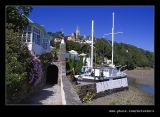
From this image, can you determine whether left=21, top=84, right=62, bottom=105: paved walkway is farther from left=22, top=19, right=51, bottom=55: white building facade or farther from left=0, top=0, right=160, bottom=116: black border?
left=22, top=19, right=51, bottom=55: white building facade

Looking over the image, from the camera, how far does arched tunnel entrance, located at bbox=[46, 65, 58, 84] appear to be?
67.8ft

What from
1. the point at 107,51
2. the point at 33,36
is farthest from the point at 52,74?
the point at 107,51

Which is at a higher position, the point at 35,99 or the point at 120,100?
the point at 35,99

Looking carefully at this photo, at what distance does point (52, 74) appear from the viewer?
2191 cm

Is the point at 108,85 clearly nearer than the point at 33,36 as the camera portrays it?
No

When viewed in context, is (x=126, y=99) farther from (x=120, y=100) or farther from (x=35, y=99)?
(x=35, y=99)

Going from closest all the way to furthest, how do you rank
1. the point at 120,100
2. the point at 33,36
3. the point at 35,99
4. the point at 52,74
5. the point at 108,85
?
the point at 35,99 < the point at 120,100 < the point at 33,36 < the point at 108,85 < the point at 52,74

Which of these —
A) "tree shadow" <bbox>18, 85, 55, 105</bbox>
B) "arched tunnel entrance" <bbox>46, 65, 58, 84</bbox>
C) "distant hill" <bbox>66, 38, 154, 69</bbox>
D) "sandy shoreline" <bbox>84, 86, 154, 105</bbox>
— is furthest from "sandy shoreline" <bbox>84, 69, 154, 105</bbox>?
"arched tunnel entrance" <bbox>46, 65, 58, 84</bbox>

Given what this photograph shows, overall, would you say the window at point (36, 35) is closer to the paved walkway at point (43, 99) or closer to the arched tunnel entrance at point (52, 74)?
the arched tunnel entrance at point (52, 74)

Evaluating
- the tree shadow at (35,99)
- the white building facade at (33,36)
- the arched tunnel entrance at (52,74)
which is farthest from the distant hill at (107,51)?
the tree shadow at (35,99)
